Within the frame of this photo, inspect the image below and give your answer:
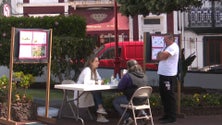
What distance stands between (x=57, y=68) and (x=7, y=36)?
1994 mm

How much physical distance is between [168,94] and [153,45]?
1429 mm

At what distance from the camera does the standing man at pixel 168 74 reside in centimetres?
1062

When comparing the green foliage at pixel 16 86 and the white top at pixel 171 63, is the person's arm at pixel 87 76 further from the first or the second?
the white top at pixel 171 63

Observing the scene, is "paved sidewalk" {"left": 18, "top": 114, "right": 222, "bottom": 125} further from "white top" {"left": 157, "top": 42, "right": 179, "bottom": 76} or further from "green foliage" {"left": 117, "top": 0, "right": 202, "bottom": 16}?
"green foliage" {"left": 117, "top": 0, "right": 202, "bottom": 16}

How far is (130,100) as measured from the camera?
9797mm

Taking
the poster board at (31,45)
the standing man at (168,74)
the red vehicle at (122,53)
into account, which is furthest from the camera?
the red vehicle at (122,53)

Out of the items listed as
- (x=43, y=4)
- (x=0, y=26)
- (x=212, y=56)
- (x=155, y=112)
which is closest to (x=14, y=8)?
(x=43, y=4)

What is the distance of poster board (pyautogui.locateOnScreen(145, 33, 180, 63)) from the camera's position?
38.5 feet

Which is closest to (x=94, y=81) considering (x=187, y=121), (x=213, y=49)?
(x=187, y=121)

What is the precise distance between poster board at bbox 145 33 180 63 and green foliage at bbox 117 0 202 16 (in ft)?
5.83

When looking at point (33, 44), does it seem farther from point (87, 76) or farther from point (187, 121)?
point (187, 121)

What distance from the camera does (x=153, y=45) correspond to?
38.6 feet

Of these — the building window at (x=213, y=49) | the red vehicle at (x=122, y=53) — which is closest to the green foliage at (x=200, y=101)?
the red vehicle at (x=122, y=53)

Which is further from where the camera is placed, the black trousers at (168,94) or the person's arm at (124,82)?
the black trousers at (168,94)
